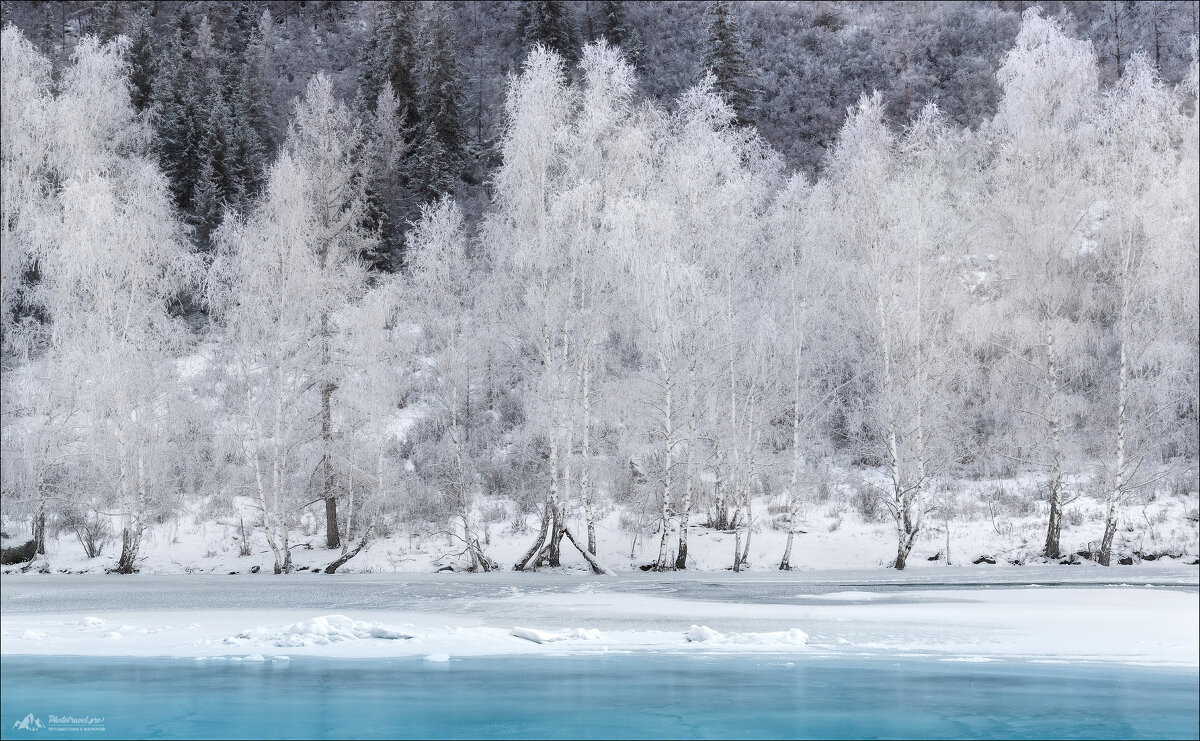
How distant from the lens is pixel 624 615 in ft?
42.3

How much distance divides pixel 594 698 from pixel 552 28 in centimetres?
4053

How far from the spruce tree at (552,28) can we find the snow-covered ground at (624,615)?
104ft

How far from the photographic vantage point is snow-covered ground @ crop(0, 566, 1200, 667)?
1028cm

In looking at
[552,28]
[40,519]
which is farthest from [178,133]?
[40,519]

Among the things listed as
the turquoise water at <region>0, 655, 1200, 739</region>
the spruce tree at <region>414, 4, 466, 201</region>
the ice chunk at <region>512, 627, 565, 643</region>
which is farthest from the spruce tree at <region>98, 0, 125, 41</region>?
the ice chunk at <region>512, 627, 565, 643</region>

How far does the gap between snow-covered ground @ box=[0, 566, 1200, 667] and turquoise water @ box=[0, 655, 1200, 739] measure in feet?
1.80

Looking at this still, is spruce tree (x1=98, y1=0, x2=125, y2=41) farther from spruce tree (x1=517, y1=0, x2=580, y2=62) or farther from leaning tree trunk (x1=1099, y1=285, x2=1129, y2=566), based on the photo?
leaning tree trunk (x1=1099, y1=285, x2=1129, y2=566)

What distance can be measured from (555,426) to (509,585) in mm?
3604

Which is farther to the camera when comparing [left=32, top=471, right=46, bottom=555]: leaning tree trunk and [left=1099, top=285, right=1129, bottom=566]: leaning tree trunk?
[left=32, top=471, right=46, bottom=555]: leaning tree trunk

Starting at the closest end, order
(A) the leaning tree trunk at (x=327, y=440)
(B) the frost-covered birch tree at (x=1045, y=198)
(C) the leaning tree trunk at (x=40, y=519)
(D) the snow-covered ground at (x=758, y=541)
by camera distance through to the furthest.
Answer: (C) the leaning tree trunk at (x=40, y=519), (B) the frost-covered birch tree at (x=1045, y=198), (D) the snow-covered ground at (x=758, y=541), (A) the leaning tree trunk at (x=327, y=440)
